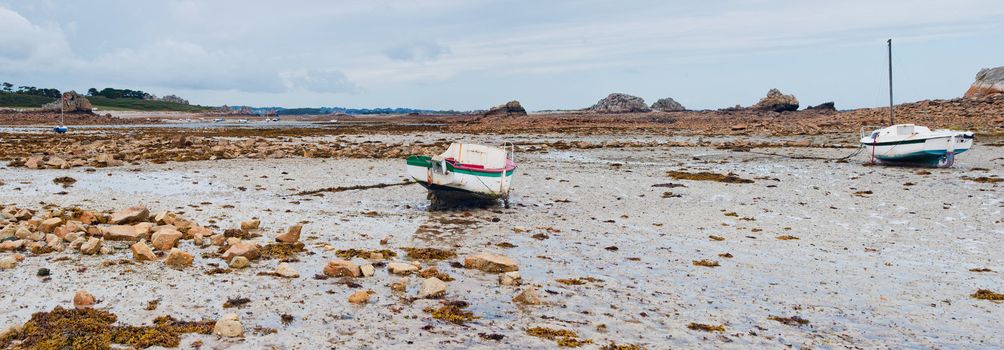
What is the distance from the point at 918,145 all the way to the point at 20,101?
159891 mm

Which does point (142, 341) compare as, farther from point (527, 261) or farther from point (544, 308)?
point (527, 261)

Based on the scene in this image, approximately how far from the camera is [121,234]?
1162cm

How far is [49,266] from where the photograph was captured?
33.1ft

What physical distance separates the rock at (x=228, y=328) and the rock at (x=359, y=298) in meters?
1.57

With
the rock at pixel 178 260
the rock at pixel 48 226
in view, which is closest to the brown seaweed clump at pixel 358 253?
the rock at pixel 178 260

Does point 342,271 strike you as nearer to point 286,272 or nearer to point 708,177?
point 286,272

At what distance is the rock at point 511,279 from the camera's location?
9.97m

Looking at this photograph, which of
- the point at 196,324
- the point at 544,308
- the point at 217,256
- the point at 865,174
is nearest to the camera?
the point at 196,324

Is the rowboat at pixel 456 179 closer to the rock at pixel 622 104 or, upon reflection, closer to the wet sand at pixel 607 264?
the wet sand at pixel 607 264

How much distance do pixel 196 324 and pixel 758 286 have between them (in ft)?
25.4

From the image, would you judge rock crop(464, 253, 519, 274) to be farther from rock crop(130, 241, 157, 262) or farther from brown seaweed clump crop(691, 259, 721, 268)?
rock crop(130, 241, 157, 262)

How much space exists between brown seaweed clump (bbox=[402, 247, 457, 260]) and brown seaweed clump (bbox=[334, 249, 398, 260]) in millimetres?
326

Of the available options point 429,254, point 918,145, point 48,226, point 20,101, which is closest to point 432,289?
point 429,254

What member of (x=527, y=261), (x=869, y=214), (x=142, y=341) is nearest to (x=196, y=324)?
(x=142, y=341)
